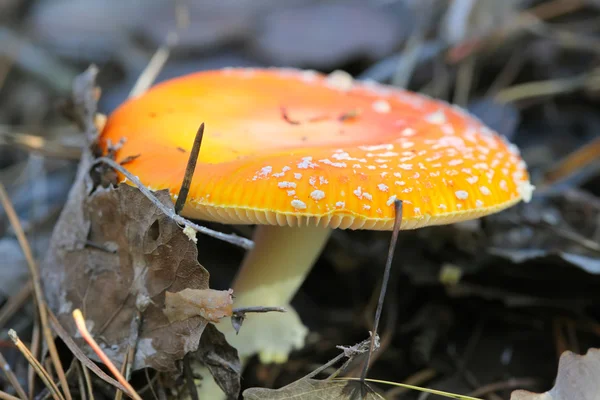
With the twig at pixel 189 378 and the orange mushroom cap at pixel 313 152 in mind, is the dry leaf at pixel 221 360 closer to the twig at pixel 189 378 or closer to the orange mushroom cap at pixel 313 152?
the twig at pixel 189 378

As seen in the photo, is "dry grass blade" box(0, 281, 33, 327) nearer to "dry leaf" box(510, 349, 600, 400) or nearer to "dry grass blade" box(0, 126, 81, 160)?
"dry grass blade" box(0, 126, 81, 160)

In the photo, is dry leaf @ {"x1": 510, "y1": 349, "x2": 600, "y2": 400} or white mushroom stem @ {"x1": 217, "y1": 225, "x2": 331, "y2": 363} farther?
white mushroom stem @ {"x1": 217, "y1": 225, "x2": 331, "y2": 363}

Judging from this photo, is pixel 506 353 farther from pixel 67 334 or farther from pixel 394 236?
pixel 67 334

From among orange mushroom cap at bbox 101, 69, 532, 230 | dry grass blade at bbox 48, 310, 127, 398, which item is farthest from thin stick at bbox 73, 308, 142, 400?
orange mushroom cap at bbox 101, 69, 532, 230

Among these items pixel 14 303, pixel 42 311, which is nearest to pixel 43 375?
pixel 42 311

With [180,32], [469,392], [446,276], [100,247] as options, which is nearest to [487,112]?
[446,276]

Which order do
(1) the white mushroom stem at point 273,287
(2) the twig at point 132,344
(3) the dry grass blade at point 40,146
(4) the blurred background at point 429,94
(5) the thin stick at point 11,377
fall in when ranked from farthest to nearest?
1. (3) the dry grass blade at point 40,146
2. (4) the blurred background at point 429,94
3. (1) the white mushroom stem at point 273,287
4. (5) the thin stick at point 11,377
5. (2) the twig at point 132,344

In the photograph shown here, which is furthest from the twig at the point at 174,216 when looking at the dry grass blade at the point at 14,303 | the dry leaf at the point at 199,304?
the dry grass blade at the point at 14,303
